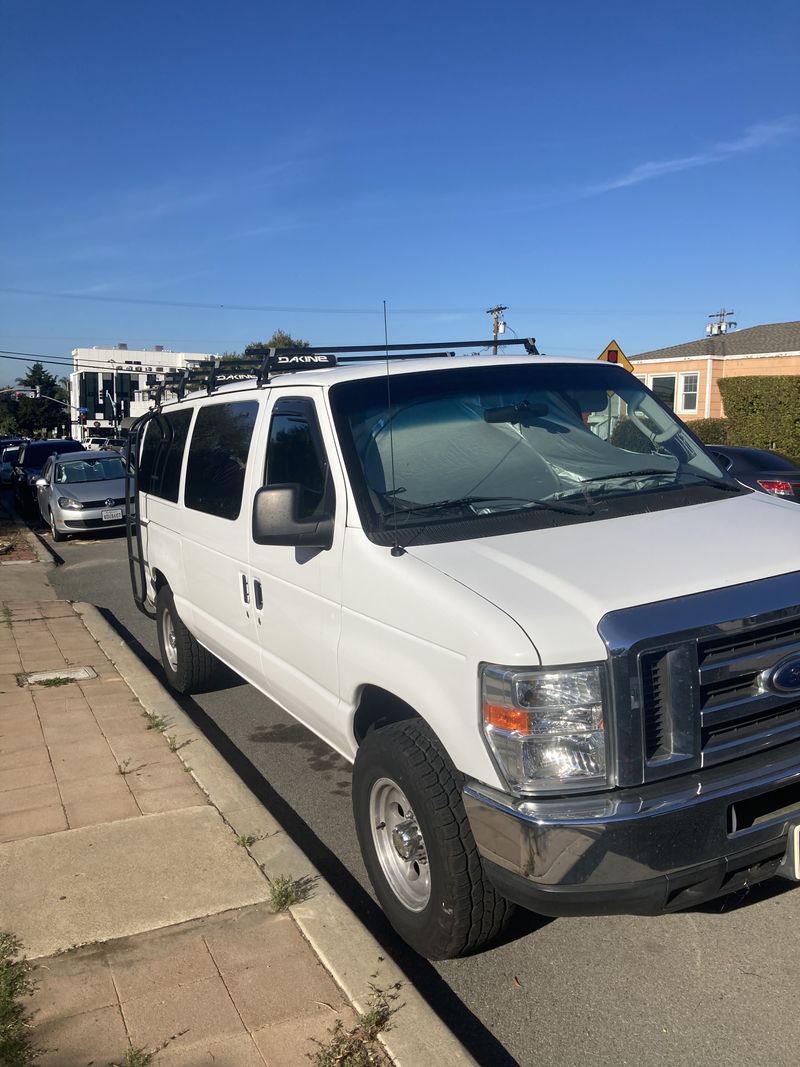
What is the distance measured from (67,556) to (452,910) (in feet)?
45.1

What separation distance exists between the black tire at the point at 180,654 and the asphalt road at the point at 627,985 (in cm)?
246

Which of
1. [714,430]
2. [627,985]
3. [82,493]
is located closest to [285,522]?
[627,985]

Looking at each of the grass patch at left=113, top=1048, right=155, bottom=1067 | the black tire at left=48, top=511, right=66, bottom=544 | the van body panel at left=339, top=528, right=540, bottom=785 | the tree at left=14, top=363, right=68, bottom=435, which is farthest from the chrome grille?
the tree at left=14, top=363, right=68, bottom=435

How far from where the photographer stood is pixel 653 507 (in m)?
3.88

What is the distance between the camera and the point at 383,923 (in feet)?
13.0

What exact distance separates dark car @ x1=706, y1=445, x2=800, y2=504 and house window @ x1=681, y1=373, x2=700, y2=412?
19.7 metres

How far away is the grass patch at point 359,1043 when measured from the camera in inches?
111

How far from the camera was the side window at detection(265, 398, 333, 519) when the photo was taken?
4199 millimetres

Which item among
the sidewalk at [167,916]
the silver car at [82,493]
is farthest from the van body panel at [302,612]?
the silver car at [82,493]

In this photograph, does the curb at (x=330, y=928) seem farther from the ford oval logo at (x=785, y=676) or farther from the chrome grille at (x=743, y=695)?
the ford oval logo at (x=785, y=676)

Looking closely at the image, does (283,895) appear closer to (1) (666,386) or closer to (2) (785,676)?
(2) (785,676)

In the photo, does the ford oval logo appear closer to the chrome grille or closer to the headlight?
the chrome grille

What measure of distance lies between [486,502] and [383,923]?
1.84 m

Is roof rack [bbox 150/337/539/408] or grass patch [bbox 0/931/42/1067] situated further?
roof rack [bbox 150/337/539/408]
